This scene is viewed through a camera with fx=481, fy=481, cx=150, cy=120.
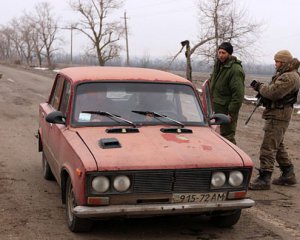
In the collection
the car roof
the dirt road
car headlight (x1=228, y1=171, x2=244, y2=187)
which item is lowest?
the dirt road

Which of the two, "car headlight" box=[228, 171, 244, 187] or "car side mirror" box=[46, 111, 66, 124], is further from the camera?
"car side mirror" box=[46, 111, 66, 124]

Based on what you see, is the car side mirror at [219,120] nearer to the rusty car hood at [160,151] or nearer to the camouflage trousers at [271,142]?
the rusty car hood at [160,151]

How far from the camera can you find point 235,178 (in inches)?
180

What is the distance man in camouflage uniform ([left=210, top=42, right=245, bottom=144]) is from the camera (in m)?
6.96

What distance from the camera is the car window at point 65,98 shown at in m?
5.61

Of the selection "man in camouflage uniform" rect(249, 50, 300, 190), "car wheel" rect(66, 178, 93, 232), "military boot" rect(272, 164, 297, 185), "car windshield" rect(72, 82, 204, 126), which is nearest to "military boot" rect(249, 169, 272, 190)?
"man in camouflage uniform" rect(249, 50, 300, 190)

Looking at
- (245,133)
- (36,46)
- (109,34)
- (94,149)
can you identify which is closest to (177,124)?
(94,149)

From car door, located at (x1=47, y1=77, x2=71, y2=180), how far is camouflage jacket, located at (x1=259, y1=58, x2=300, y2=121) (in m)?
2.74

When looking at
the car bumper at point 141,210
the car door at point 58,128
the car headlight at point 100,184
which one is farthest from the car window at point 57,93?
the car bumper at point 141,210

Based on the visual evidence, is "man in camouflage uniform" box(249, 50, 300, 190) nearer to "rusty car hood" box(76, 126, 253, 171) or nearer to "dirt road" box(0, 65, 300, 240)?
"dirt road" box(0, 65, 300, 240)

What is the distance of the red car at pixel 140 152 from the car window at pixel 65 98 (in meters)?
0.02

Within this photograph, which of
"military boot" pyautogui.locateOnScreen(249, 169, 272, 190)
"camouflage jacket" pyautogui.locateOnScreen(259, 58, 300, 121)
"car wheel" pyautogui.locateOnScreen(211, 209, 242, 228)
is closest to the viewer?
"car wheel" pyautogui.locateOnScreen(211, 209, 242, 228)

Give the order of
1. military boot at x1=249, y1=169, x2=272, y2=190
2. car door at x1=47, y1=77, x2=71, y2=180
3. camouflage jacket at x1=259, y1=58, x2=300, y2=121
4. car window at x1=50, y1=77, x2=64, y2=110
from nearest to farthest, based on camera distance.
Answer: car door at x1=47, y1=77, x2=71, y2=180 < car window at x1=50, y1=77, x2=64, y2=110 < camouflage jacket at x1=259, y1=58, x2=300, y2=121 < military boot at x1=249, y1=169, x2=272, y2=190

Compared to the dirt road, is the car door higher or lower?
higher
